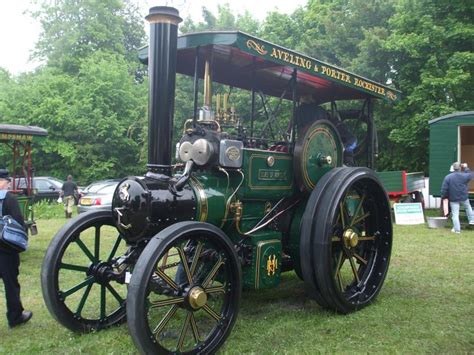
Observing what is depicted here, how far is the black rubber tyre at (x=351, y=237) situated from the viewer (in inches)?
161

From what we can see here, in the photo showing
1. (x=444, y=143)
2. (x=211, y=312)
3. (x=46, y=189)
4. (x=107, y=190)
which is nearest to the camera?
(x=211, y=312)

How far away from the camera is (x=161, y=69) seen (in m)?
3.46

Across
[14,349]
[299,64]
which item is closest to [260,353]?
[14,349]

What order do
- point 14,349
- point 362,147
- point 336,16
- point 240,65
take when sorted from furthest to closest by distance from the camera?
point 336,16 → point 362,147 → point 240,65 → point 14,349

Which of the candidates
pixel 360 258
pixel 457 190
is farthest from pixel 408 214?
pixel 360 258

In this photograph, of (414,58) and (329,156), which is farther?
(414,58)

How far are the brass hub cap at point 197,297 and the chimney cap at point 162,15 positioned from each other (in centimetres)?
187

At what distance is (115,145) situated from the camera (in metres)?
22.5

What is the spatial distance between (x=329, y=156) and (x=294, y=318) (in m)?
1.55

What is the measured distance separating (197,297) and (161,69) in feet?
5.24

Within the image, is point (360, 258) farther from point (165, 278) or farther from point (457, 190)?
point (457, 190)

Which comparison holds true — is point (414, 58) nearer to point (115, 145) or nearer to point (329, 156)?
point (329, 156)

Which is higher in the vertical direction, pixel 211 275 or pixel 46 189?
pixel 46 189

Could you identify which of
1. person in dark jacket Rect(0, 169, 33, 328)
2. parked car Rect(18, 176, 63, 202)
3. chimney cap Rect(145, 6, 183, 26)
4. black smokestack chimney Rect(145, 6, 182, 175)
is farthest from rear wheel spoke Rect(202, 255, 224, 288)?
parked car Rect(18, 176, 63, 202)
